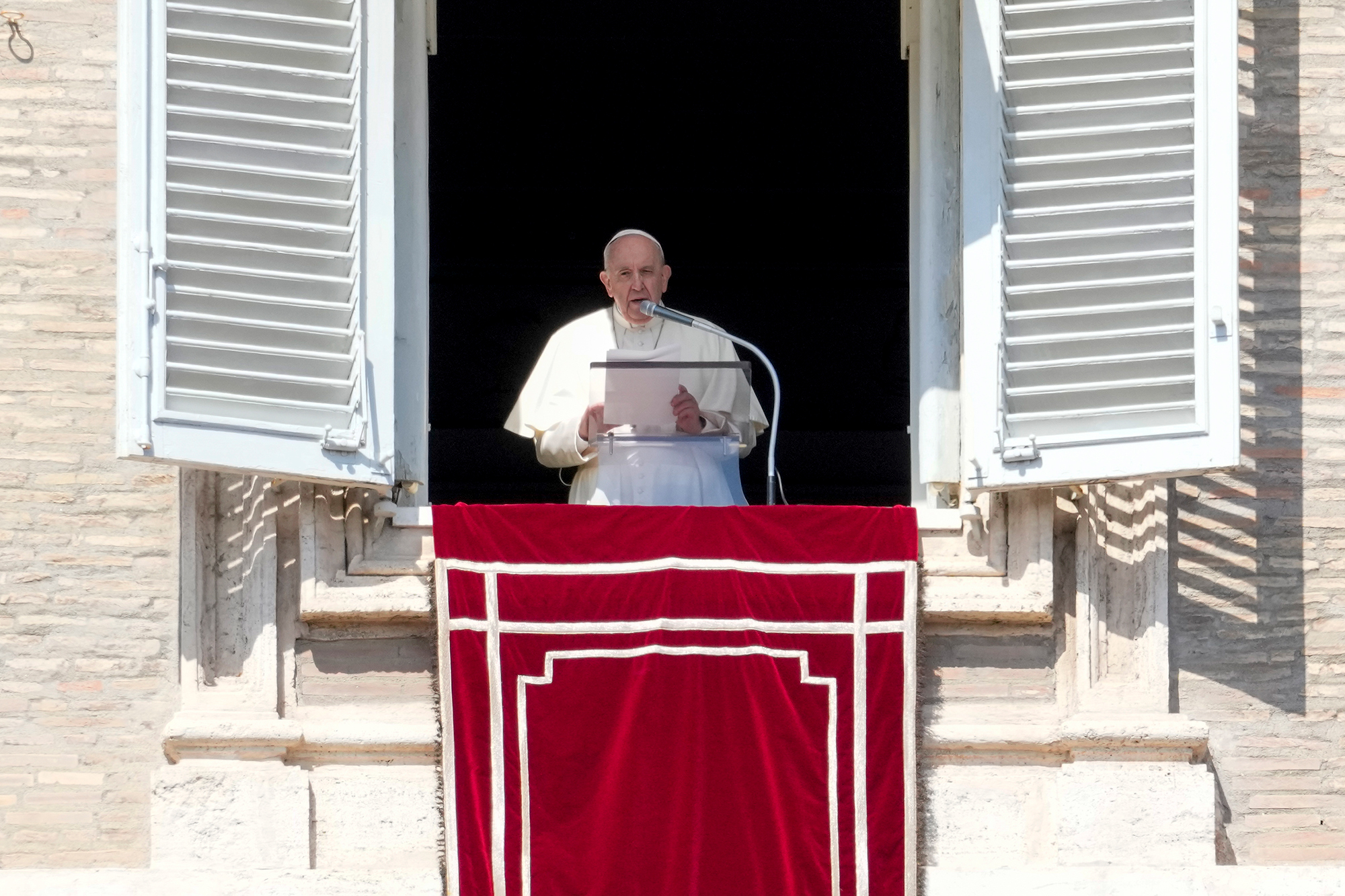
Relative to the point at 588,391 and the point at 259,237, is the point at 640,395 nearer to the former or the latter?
the point at 588,391

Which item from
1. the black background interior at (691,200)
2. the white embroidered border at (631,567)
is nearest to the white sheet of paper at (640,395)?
the white embroidered border at (631,567)

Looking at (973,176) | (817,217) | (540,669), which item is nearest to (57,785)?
(540,669)

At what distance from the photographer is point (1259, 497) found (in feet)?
22.1

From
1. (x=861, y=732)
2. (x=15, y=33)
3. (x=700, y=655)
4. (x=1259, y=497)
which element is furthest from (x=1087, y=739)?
(x=15, y=33)

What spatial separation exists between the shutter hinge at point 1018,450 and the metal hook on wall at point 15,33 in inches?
111

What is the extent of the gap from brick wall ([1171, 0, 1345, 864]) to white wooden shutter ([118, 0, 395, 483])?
2.25m

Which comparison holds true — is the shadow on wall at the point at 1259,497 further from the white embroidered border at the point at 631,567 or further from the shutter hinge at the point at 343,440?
the shutter hinge at the point at 343,440

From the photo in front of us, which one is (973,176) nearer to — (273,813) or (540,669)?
(540,669)

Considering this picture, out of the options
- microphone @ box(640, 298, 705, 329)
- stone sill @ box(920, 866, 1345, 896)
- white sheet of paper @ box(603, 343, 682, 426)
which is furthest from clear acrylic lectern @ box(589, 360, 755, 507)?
stone sill @ box(920, 866, 1345, 896)

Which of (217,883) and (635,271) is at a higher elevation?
(635,271)

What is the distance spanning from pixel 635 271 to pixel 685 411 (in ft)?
3.39

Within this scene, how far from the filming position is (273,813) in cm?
623

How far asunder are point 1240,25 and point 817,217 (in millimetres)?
3479

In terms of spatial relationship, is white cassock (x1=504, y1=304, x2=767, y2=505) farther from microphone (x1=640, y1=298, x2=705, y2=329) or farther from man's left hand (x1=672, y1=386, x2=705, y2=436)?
microphone (x1=640, y1=298, x2=705, y2=329)
